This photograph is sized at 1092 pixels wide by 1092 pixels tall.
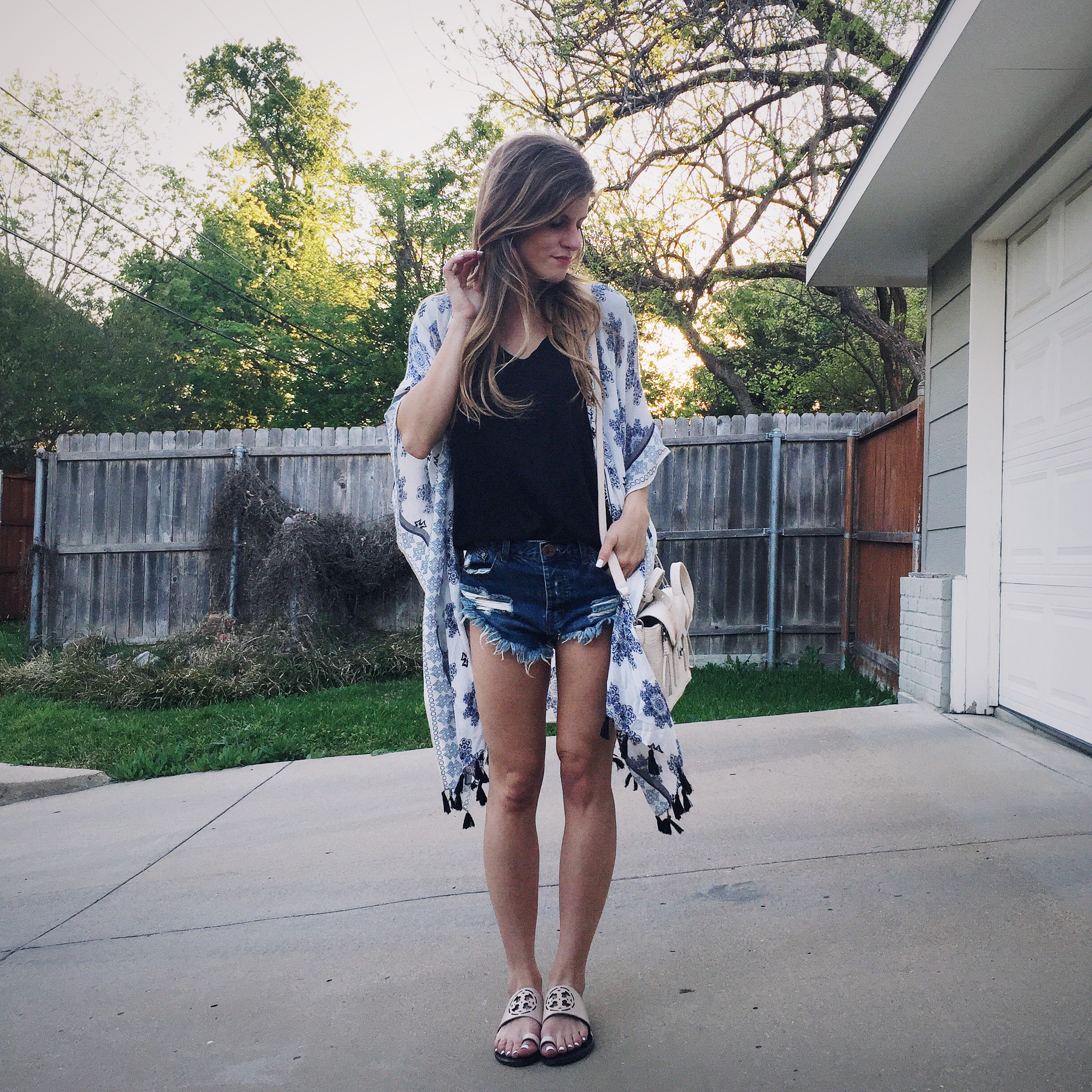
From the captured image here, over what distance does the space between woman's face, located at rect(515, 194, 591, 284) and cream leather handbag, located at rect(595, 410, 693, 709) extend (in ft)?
1.04

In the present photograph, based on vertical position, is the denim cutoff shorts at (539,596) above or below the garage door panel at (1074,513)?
below

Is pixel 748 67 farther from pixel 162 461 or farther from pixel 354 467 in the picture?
pixel 162 461

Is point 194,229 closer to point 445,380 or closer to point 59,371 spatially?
point 59,371

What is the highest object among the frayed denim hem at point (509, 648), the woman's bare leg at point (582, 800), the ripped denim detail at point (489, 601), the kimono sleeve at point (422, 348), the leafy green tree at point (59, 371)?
the leafy green tree at point (59, 371)

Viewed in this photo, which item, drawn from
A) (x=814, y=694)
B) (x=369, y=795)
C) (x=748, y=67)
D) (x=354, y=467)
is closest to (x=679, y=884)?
(x=369, y=795)

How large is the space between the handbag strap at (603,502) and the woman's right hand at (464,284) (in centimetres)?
34

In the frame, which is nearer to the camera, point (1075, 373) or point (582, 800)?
point (582, 800)

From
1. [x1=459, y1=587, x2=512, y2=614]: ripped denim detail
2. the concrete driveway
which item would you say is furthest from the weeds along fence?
[x1=459, y1=587, x2=512, y2=614]: ripped denim detail

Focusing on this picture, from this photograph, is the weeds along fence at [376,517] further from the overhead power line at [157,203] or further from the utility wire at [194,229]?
the overhead power line at [157,203]

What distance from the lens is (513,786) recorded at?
77.5 inches

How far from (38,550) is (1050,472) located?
8191mm

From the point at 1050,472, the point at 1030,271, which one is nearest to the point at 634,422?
the point at 1050,472

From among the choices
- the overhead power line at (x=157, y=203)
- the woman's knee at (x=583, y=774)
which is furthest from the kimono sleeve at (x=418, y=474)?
the overhead power line at (x=157, y=203)

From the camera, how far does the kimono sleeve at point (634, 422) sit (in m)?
2.15
